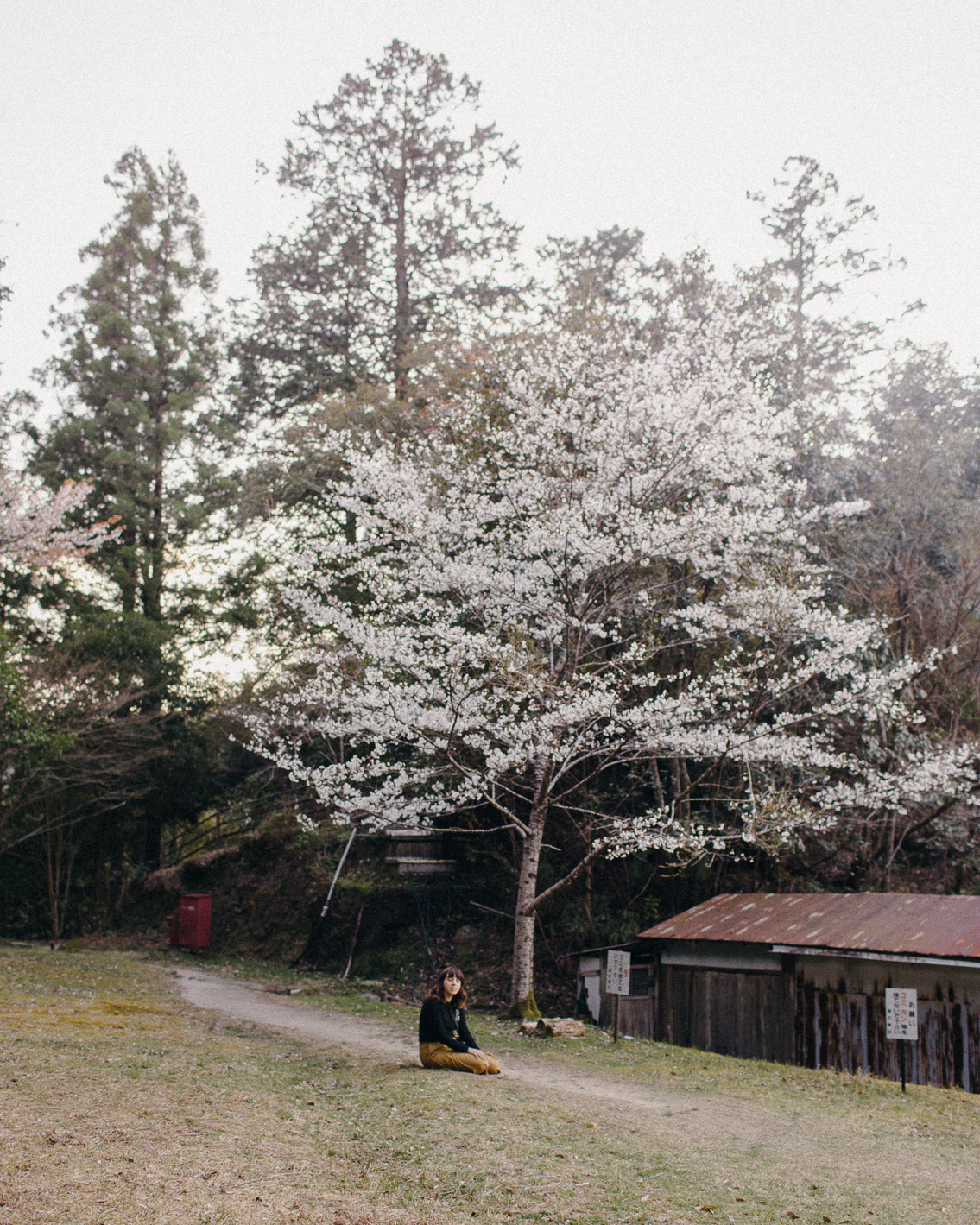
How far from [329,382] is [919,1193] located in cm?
2281

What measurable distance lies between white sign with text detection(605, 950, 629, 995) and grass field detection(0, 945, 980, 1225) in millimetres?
1167

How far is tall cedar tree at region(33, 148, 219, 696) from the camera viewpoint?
2422 centimetres

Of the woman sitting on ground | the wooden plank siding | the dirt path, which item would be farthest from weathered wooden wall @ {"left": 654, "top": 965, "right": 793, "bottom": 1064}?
the woman sitting on ground

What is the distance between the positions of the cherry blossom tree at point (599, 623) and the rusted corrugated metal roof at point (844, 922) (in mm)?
1003

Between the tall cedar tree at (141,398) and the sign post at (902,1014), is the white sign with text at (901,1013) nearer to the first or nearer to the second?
the sign post at (902,1014)

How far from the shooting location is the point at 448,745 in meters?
12.9

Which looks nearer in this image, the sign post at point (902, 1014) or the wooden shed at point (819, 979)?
the sign post at point (902, 1014)

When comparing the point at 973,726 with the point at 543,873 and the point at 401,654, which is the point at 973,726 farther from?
the point at 401,654

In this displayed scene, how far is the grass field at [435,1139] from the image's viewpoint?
4.54 metres

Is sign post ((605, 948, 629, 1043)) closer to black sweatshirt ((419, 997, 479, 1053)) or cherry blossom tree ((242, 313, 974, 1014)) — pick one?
cherry blossom tree ((242, 313, 974, 1014))

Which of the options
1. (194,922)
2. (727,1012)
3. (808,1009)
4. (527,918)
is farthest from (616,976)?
(194,922)

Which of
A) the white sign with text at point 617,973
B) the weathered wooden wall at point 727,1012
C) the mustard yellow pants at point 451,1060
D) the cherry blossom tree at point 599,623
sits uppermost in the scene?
the cherry blossom tree at point 599,623

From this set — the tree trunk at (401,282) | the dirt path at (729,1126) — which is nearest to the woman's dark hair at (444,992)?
the dirt path at (729,1126)

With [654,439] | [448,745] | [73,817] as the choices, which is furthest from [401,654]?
[73,817]
